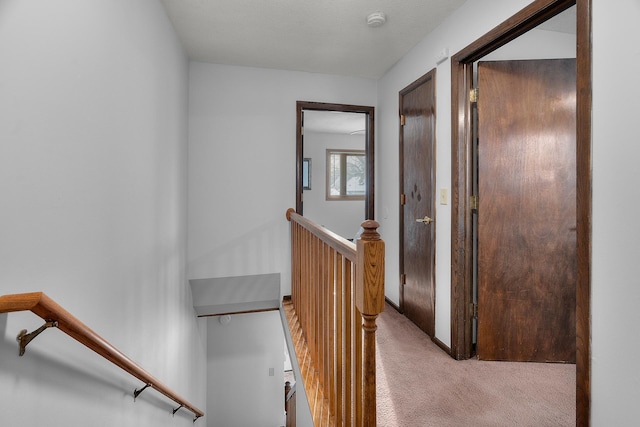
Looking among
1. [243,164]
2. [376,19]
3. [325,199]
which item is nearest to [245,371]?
[325,199]

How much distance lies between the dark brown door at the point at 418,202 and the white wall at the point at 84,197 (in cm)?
196

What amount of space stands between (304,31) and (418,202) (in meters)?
1.66

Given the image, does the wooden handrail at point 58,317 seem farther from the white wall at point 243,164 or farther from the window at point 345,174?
the window at point 345,174

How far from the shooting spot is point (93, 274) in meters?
1.30

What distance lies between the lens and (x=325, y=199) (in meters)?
6.43

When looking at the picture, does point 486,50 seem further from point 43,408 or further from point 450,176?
point 43,408

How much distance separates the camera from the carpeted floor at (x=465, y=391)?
1.58 m

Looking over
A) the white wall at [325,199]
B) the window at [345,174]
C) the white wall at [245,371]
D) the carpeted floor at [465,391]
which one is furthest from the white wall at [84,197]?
the window at [345,174]

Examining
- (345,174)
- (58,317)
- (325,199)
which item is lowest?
(58,317)

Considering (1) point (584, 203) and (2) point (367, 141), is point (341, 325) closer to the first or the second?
(1) point (584, 203)

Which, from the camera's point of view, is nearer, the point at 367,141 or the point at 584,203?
the point at 584,203

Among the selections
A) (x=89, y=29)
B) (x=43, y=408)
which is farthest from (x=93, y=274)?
(x=89, y=29)

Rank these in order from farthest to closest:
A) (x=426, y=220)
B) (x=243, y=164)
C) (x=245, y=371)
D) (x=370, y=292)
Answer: (x=245, y=371)
(x=243, y=164)
(x=426, y=220)
(x=370, y=292)

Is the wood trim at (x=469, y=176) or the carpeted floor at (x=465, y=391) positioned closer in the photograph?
the wood trim at (x=469, y=176)
